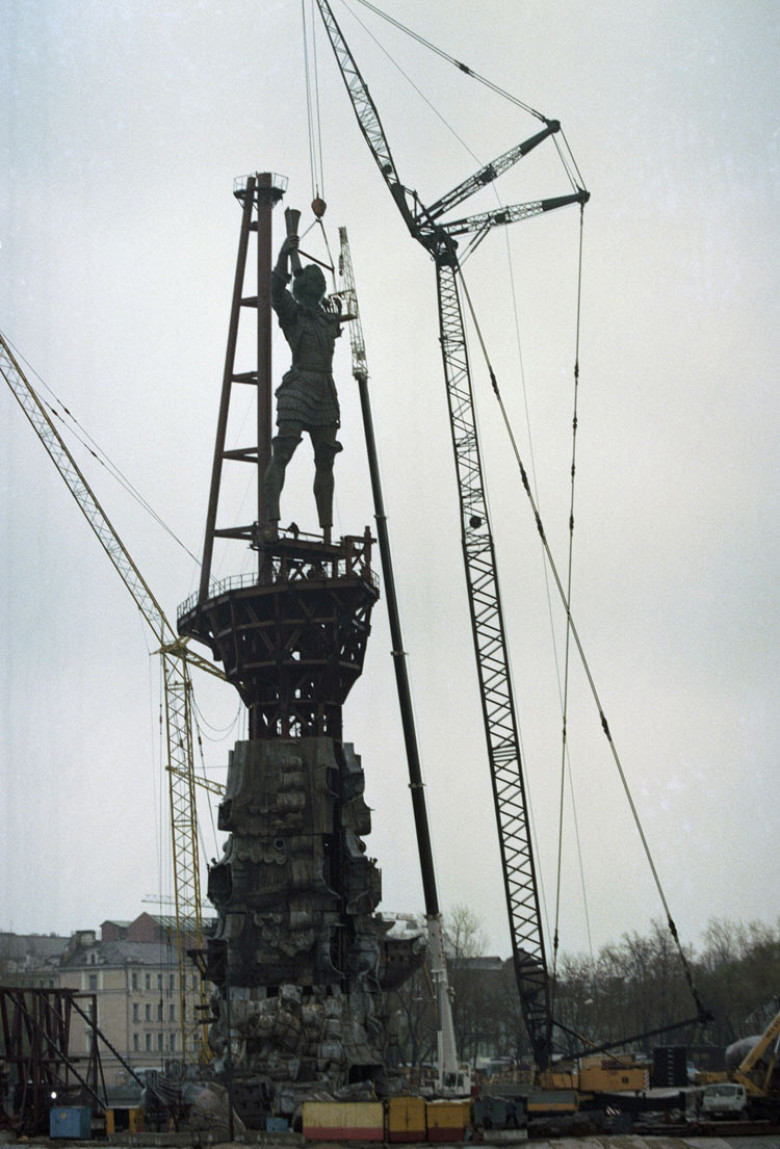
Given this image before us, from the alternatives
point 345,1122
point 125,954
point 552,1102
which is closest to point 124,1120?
point 345,1122

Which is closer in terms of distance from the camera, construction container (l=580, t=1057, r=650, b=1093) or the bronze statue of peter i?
construction container (l=580, t=1057, r=650, b=1093)

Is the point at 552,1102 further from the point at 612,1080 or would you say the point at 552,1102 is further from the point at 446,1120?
the point at 446,1120

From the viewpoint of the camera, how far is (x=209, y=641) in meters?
89.3

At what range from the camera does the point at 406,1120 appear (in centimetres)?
6519

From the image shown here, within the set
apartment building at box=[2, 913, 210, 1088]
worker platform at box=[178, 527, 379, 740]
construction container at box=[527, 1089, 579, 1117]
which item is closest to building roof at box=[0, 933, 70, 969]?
apartment building at box=[2, 913, 210, 1088]

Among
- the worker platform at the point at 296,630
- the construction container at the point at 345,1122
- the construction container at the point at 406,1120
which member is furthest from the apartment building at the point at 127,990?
the construction container at the point at 406,1120

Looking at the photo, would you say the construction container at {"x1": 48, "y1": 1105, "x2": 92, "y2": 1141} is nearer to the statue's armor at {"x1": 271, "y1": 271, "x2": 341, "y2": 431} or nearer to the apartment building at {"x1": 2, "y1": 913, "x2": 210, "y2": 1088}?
the statue's armor at {"x1": 271, "y1": 271, "x2": 341, "y2": 431}

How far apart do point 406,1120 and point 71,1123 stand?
1530 cm

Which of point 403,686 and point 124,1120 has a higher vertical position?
point 403,686

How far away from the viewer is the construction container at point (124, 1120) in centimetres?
6988

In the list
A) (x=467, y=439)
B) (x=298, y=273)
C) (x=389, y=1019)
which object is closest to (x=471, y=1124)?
(x=389, y=1019)

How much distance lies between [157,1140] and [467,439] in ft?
137

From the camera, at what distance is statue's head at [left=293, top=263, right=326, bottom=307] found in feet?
294

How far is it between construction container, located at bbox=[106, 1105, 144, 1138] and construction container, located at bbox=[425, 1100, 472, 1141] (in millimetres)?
13506
